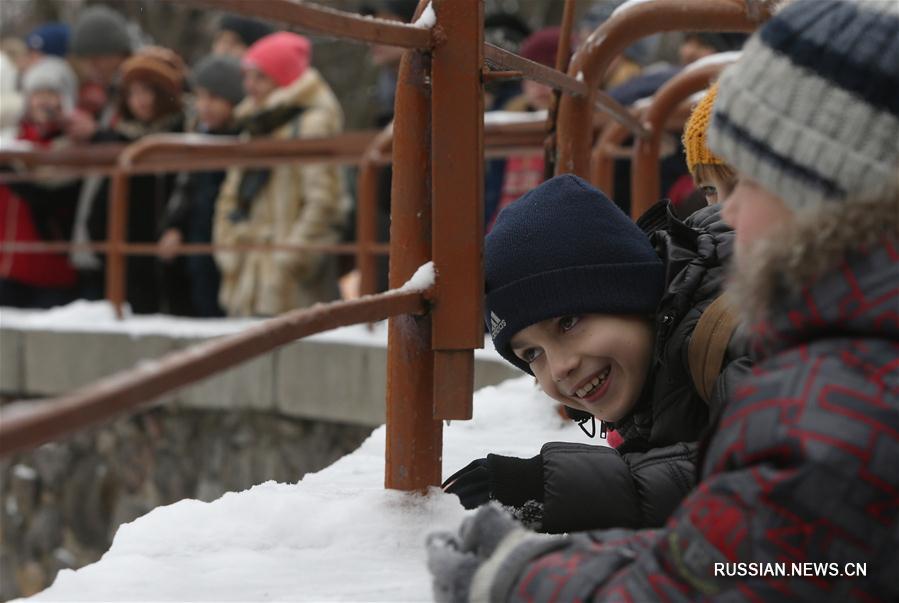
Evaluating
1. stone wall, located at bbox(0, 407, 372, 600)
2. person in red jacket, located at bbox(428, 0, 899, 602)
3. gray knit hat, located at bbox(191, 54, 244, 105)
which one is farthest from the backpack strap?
gray knit hat, located at bbox(191, 54, 244, 105)

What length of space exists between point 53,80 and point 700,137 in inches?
231

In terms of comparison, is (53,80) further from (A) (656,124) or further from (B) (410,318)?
(B) (410,318)

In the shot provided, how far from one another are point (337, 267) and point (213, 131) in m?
1.11

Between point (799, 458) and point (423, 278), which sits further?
point (423, 278)

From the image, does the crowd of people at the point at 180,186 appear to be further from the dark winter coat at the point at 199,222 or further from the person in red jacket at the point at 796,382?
the person in red jacket at the point at 796,382

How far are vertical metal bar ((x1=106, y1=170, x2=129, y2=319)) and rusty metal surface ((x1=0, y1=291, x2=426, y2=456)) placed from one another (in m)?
4.91

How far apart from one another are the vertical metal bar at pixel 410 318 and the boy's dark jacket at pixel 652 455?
9 cm

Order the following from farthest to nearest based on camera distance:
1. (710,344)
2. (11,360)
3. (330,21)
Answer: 1. (11,360)
2. (710,344)
3. (330,21)

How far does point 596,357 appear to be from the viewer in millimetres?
1984

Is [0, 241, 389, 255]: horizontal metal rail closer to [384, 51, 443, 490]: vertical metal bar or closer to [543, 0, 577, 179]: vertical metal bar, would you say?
[543, 0, 577, 179]: vertical metal bar

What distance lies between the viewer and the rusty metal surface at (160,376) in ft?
3.69

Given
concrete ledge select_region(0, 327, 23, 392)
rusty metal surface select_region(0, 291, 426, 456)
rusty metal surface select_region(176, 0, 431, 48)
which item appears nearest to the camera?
rusty metal surface select_region(0, 291, 426, 456)

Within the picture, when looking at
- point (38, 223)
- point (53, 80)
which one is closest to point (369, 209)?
point (38, 223)

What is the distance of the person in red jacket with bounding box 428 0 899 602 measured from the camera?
1.14 metres
